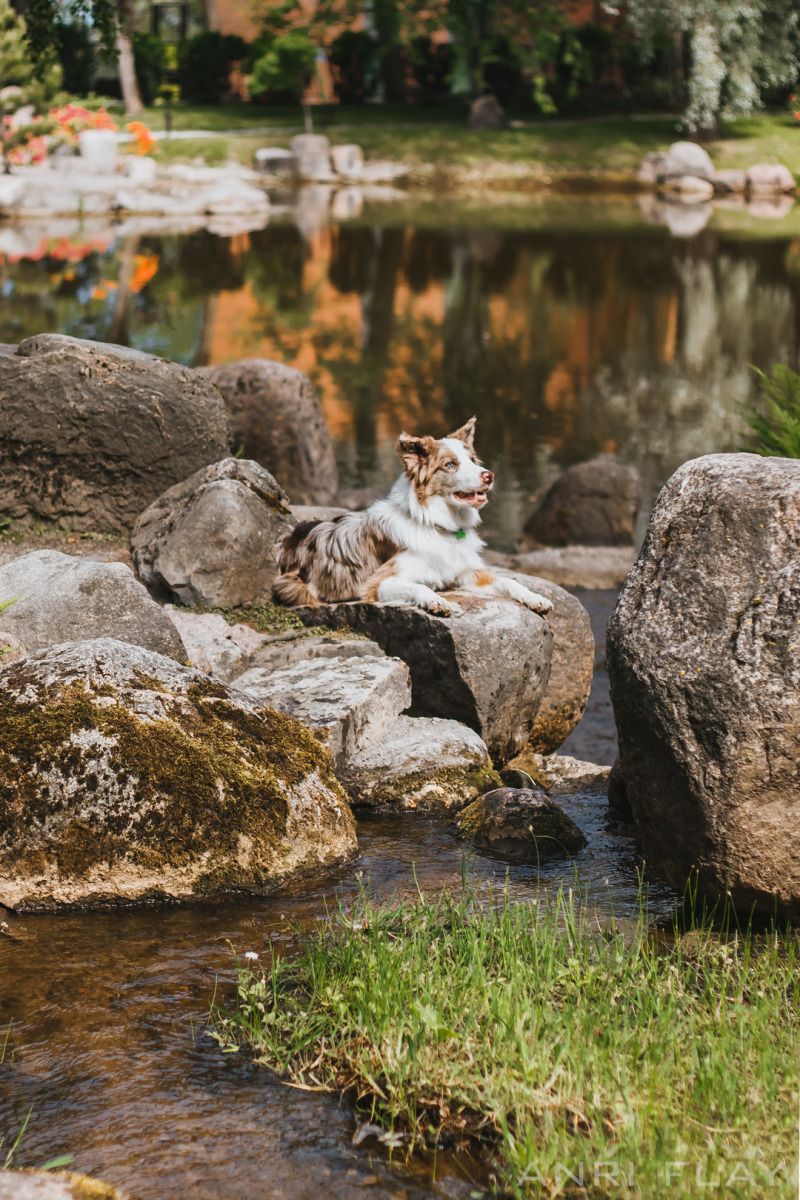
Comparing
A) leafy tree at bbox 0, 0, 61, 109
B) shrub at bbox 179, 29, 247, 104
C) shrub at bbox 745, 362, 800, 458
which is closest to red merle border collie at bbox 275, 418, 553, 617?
shrub at bbox 745, 362, 800, 458

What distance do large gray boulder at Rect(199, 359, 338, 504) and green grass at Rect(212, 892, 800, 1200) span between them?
7.73 meters

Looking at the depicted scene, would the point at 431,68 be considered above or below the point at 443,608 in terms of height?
above

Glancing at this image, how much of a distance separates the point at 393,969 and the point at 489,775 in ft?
8.22

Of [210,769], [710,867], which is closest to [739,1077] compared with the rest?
[710,867]

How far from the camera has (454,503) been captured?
7.46m

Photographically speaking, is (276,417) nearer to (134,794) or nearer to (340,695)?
(340,695)

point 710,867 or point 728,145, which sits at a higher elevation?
point 728,145

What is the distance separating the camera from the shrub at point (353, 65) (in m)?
55.1

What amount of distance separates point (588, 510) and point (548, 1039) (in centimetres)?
975

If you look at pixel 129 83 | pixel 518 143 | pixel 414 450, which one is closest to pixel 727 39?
pixel 518 143

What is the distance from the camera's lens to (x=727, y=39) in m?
42.8

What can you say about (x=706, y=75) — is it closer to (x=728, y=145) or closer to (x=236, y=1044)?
(x=728, y=145)

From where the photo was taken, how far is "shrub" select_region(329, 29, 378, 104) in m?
55.1

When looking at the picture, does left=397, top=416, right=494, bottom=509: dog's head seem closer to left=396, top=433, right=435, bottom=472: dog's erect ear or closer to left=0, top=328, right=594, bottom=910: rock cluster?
left=396, top=433, right=435, bottom=472: dog's erect ear
